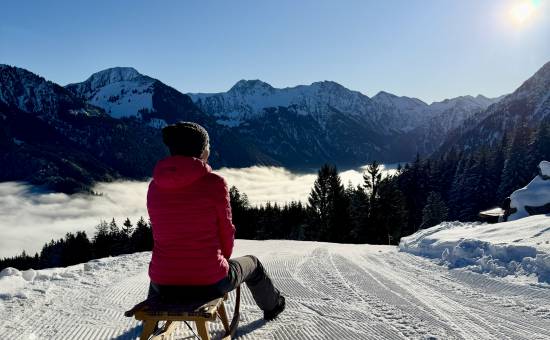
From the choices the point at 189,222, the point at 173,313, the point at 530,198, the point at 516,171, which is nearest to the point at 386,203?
the point at 530,198

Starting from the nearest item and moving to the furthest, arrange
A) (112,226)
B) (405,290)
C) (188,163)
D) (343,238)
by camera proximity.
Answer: (188,163), (405,290), (343,238), (112,226)

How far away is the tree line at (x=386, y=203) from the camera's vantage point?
45.0 m

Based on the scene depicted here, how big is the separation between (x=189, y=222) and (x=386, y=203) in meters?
42.2

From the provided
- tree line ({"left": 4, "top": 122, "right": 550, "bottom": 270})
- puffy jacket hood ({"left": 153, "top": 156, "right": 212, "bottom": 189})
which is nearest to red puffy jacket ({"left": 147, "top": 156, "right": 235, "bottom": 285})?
puffy jacket hood ({"left": 153, "top": 156, "right": 212, "bottom": 189})

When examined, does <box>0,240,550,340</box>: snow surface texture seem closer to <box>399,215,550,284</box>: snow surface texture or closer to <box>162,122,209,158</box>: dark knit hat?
<box>399,215,550,284</box>: snow surface texture

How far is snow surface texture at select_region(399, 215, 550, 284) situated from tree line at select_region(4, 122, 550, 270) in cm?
2954

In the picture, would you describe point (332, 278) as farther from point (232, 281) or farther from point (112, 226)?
point (112, 226)

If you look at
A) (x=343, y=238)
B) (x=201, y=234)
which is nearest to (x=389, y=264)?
(x=201, y=234)

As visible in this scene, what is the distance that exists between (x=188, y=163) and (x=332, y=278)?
5.02 m

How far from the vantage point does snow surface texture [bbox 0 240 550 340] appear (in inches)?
198

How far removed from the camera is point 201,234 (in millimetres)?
3969

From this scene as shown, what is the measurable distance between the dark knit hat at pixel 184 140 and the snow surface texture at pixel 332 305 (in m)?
2.15

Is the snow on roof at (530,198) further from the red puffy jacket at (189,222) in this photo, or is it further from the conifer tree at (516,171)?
the conifer tree at (516,171)

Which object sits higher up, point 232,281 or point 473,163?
point 473,163
